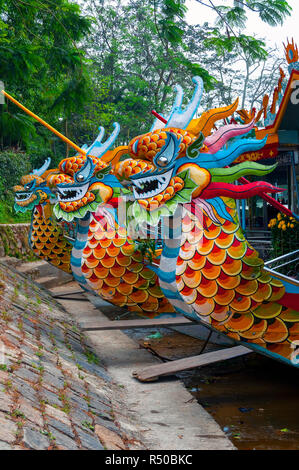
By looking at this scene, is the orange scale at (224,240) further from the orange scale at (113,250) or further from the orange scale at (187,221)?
the orange scale at (113,250)

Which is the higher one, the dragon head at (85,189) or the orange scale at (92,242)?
the dragon head at (85,189)

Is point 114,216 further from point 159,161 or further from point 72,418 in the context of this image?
point 72,418

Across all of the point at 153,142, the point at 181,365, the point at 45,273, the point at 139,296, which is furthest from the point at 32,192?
the point at 181,365

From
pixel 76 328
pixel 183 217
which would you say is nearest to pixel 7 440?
pixel 183 217

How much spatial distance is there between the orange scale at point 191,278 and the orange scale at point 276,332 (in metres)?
0.69

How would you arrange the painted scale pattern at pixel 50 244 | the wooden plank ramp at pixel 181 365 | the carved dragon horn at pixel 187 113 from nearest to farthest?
1. the carved dragon horn at pixel 187 113
2. the wooden plank ramp at pixel 181 365
3. the painted scale pattern at pixel 50 244

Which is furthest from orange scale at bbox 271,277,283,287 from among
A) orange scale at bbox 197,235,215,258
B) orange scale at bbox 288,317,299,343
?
orange scale at bbox 197,235,215,258

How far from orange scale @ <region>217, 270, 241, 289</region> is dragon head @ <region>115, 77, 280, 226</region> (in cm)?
64

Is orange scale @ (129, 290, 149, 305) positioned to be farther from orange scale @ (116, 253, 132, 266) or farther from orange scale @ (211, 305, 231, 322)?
orange scale @ (211, 305, 231, 322)

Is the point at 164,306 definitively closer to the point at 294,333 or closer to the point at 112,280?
the point at 112,280

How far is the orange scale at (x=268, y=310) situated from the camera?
379cm

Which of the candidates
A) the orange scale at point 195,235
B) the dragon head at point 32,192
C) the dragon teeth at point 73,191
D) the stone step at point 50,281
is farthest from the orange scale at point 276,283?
the stone step at point 50,281

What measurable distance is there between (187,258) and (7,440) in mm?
2271

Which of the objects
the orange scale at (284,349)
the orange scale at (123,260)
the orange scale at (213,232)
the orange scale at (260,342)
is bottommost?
the orange scale at (284,349)
